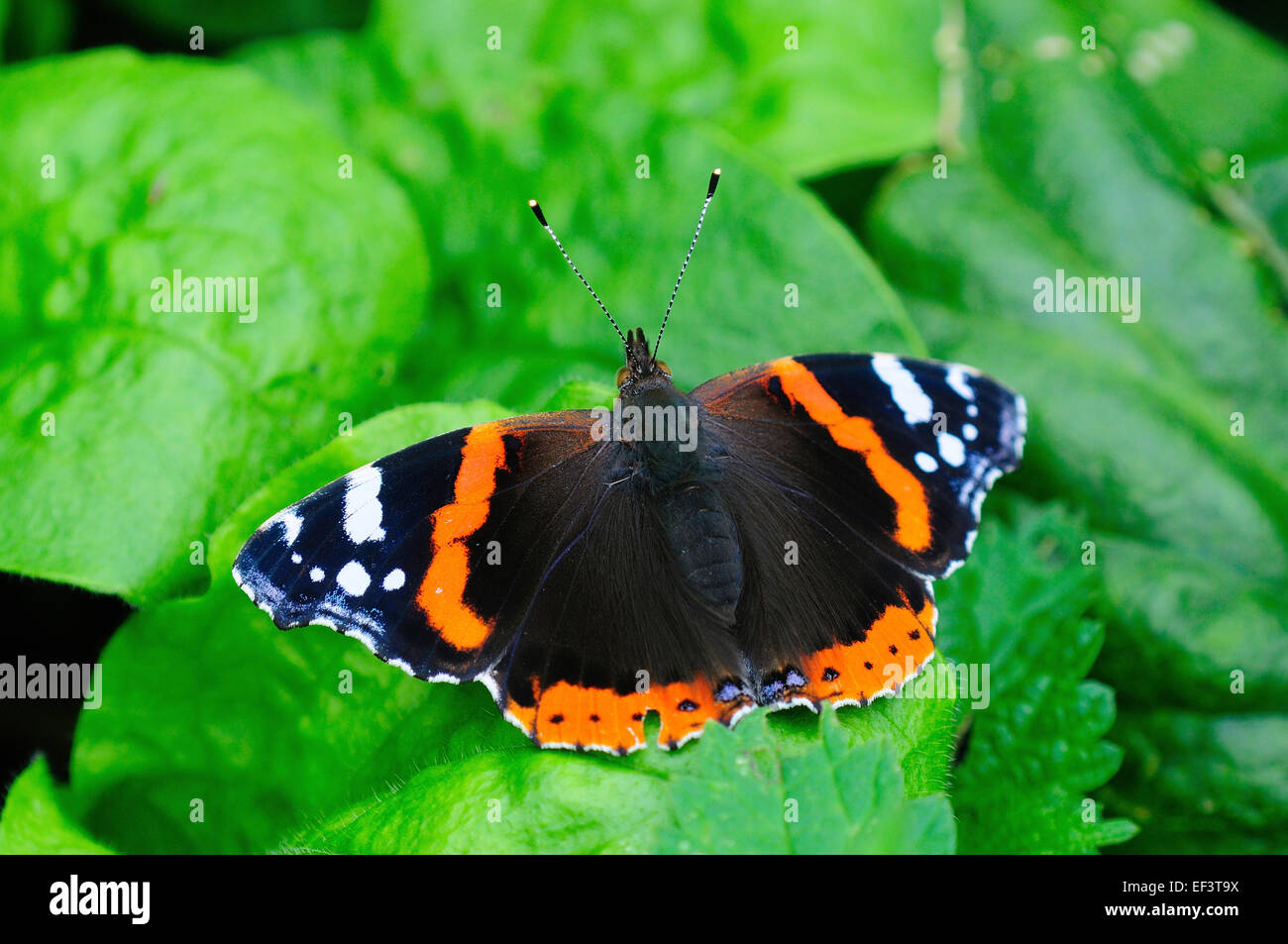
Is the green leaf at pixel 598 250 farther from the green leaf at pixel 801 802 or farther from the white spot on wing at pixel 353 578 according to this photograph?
the green leaf at pixel 801 802

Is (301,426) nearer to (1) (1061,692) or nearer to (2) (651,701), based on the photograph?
(2) (651,701)

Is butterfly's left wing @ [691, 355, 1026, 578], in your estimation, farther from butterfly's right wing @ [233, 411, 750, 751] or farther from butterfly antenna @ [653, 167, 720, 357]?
butterfly's right wing @ [233, 411, 750, 751]

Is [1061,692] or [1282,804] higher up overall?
[1061,692]

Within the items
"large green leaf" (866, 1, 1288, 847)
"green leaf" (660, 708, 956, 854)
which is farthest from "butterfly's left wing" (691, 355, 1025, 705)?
"large green leaf" (866, 1, 1288, 847)

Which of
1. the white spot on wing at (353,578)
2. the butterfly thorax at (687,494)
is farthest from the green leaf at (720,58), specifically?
the white spot on wing at (353,578)
